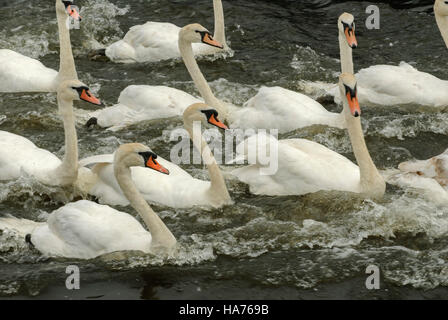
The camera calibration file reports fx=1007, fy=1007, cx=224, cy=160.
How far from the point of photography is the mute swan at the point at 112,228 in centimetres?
915

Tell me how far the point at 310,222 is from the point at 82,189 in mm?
2513

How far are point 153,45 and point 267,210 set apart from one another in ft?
17.2

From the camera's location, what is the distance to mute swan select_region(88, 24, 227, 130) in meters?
12.4

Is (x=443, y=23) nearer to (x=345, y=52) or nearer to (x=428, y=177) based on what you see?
(x=345, y=52)

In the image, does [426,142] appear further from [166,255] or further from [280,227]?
[166,255]

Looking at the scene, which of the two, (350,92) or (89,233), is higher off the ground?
(350,92)

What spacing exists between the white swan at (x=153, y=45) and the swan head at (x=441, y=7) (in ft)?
10.3

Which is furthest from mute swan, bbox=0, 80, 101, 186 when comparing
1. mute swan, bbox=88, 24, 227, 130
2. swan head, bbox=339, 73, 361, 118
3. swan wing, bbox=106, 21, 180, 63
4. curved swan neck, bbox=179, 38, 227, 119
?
swan wing, bbox=106, 21, 180, 63

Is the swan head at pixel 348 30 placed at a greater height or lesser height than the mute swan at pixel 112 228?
greater

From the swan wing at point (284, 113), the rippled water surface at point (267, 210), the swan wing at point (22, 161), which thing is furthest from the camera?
the swan wing at point (284, 113)

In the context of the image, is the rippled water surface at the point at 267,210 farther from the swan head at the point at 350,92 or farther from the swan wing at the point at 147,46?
the swan head at the point at 350,92

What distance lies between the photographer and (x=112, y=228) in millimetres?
9195

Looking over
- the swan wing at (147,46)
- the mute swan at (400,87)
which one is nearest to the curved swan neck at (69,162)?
the mute swan at (400,87)

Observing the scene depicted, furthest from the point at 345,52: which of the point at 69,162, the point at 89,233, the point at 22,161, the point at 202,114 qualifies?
the point at 89,233
